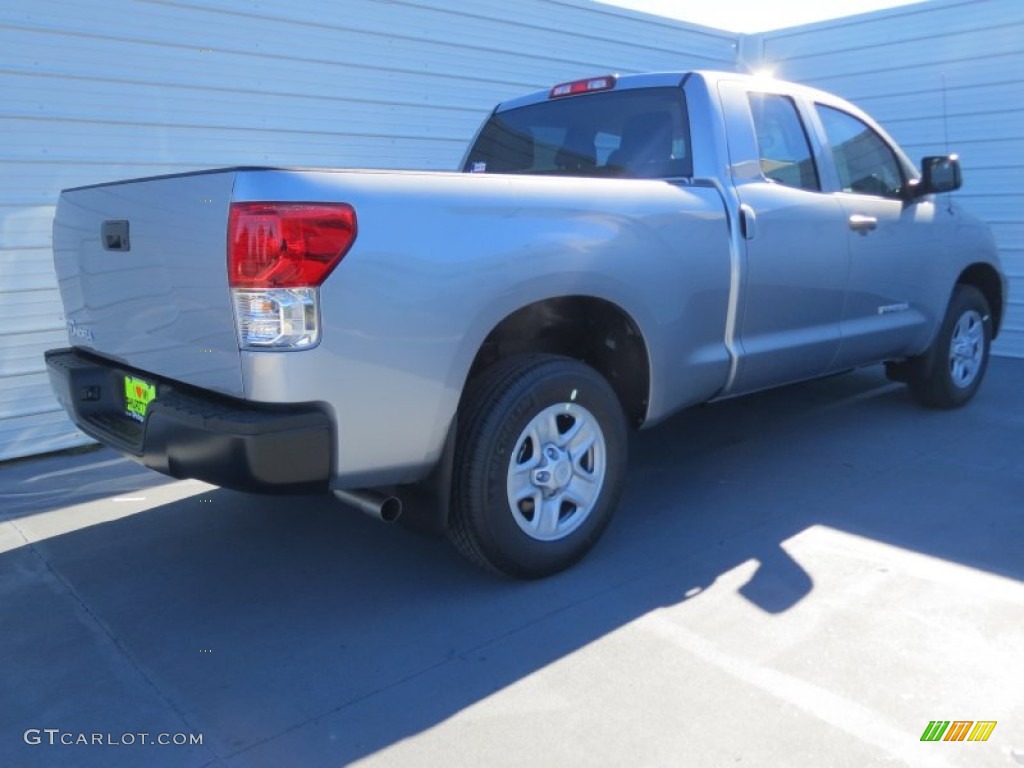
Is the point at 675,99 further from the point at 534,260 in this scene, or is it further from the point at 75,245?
the point at 75,245

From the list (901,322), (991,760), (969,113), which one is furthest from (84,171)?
(969,113)

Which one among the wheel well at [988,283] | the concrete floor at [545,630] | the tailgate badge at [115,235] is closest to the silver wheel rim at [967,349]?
the wheel well at [988,283]

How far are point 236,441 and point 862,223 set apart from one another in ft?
11.2

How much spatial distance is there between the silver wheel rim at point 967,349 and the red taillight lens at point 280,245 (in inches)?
171

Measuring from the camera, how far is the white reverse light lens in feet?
7.91

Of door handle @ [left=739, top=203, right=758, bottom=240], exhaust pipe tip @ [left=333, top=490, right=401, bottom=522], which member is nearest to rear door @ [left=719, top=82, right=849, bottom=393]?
door handle @ [left=739, top=203, right=758, bottom=240]

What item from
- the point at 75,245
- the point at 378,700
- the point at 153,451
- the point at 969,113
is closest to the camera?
the point at 378,700

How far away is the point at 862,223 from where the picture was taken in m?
4.42

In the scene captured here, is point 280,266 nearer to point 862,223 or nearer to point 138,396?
point 138,396

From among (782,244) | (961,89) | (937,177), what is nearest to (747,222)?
(782,244)

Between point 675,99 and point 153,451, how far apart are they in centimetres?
266

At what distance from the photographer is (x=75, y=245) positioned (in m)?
3.20

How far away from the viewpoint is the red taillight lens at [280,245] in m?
2.39

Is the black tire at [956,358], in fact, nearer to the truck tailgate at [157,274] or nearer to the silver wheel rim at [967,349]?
the silver wheel rim at [967,349]
